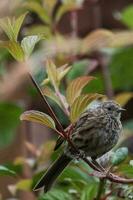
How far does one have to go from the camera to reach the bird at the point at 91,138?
180 centimetres

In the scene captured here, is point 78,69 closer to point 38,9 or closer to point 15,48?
point 38,9

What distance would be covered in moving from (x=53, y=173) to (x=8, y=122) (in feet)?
2.49

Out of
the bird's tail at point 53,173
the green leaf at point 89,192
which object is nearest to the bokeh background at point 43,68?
the bird's tail at point 53,173

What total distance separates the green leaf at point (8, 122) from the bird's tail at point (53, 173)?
0.58 meters

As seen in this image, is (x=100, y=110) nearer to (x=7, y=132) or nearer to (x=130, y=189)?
(x=130, y=189)

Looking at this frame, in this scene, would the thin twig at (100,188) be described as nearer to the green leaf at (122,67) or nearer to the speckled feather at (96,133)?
the speckled feather at (96,133)

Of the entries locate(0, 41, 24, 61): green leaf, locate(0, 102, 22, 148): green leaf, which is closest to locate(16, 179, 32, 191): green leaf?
locate(0, 102, 22, 148): green leaf

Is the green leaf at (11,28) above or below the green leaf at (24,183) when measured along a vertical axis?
above

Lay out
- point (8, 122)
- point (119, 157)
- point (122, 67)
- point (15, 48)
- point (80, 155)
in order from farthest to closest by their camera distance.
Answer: point (122, 67) → point (8, 122) → point (80, 155) → point (119, 157) → point (15, 48)

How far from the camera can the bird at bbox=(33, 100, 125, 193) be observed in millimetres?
1801

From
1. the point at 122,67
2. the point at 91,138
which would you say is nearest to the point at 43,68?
the point at 91,138

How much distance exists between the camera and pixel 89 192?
5.49ft

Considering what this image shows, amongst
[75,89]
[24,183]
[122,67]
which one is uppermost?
[75,89]

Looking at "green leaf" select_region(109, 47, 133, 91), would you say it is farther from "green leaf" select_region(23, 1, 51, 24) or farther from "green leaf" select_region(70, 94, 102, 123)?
"green leaf" select_region(70, 94, 102, 123)
